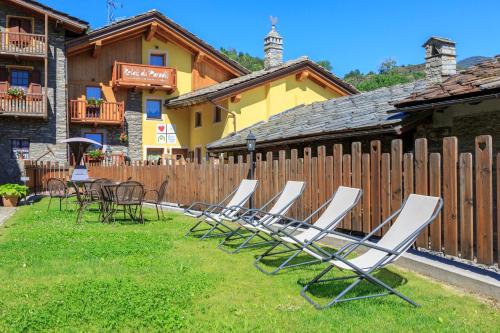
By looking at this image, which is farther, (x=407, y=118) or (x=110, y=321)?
(x=407, y=118)

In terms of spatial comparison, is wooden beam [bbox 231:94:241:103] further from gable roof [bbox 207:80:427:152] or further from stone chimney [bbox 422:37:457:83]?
stone chimney [bbox 422:37:457:83]

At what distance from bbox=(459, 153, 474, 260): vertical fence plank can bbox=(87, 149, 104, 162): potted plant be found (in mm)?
22014

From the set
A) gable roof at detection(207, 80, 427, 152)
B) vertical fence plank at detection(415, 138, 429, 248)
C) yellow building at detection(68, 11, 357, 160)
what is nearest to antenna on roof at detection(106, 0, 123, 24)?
yellow building at detection(68, 11, 357, 160)

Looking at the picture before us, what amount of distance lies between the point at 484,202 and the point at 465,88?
2969mm

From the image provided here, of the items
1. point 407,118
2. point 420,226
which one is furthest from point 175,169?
point 420,226

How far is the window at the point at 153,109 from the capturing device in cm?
2717

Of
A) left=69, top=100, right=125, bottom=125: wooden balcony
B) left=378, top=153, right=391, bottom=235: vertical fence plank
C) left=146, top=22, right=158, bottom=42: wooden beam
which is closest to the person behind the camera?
left=378, top=153, right=391, bottom=235: vertical fence plank

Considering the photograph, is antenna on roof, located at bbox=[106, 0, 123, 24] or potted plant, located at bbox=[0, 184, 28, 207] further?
antenna on roof, located at bbox=[106, 0, 123, 24]

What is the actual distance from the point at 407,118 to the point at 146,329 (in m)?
6.80

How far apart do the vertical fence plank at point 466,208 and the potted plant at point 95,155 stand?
72.2 feet

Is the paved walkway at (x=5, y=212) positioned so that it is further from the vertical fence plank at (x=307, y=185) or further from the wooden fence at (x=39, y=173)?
the vertical fence plank at (x=307, y=185)

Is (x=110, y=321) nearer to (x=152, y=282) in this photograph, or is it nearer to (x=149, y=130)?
(x=152, y=282)

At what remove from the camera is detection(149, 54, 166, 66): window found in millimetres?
27203

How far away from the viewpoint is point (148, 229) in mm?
9320
